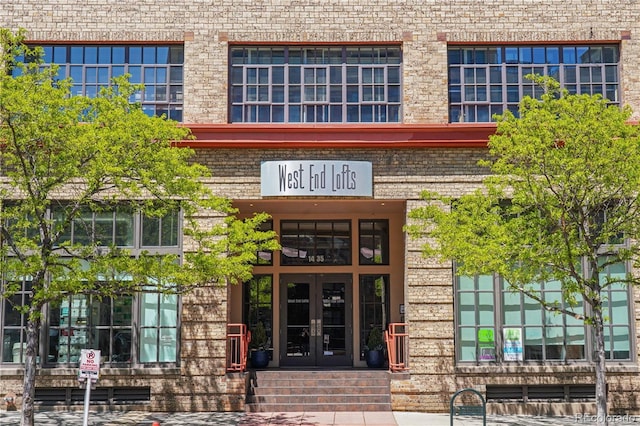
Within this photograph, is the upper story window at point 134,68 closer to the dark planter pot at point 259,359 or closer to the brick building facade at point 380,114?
the brick building facade at point 380,114

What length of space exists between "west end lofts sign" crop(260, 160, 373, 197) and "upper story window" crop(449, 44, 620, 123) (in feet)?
9.42

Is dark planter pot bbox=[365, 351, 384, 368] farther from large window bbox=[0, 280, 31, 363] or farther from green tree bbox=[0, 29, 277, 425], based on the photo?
large window bbox=[0, 280, 31, 363]

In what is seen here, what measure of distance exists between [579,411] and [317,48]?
10.2 m

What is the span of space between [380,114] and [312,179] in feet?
7.77

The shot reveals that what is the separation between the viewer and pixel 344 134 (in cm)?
1727

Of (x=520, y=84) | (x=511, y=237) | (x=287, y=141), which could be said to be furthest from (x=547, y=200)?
(x=287, y=141)

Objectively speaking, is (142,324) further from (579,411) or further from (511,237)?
(579,411)

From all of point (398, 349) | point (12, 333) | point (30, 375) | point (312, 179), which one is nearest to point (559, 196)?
point (312, 179)

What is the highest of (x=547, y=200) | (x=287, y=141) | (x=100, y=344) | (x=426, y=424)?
(x=287, y=141)

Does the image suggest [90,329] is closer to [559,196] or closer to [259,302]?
[259,302]

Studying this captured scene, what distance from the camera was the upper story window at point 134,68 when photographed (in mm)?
17797

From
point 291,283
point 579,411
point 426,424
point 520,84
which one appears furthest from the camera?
point 291,283

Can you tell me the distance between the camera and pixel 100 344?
56.1 ft

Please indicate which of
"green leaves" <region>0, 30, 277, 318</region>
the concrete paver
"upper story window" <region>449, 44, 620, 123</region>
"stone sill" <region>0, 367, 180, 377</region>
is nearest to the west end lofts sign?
"upper story window" <region>449, 44, 620, 123</region>
